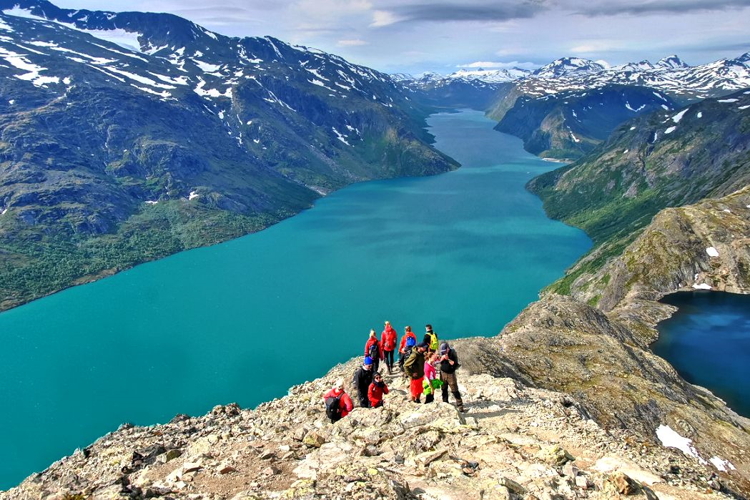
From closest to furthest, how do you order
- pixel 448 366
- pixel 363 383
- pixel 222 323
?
1. pixel 448 366
2. pixel 363 383
3. pixel 222 323

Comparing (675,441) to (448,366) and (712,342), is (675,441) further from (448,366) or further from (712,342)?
(712,342)

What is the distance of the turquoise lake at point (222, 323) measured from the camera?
94938 mm

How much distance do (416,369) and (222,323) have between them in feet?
367

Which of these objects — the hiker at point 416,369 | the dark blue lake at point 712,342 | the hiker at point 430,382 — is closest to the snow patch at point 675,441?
the hiker at point 430,382

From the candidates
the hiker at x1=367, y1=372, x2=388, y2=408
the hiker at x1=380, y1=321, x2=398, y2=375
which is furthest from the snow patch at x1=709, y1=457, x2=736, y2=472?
the hiker at x1=367, y1=372, x2=388, y2=408

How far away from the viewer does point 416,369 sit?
2797 cm

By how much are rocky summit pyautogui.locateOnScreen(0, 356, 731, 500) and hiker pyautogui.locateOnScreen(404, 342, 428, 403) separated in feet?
2.54

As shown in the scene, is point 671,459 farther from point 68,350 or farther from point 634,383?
point 68,350

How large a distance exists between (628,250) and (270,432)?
126 metres

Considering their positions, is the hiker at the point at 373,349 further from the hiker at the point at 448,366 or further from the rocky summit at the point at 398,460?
the hiker at the point at 448,366

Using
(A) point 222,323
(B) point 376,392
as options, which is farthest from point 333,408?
(A) point 222,323

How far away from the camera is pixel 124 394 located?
99812 mm

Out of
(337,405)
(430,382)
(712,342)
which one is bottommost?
(712,342)

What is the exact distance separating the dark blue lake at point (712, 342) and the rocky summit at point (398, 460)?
59544 mm
